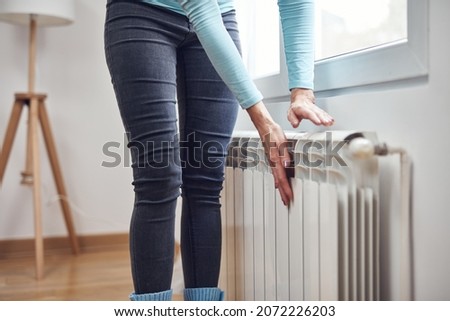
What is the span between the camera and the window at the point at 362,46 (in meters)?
0.80

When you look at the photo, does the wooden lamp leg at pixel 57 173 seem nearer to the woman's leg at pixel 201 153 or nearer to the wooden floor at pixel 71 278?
the wooden floor at pixel 71 278

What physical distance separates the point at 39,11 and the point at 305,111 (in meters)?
1.33

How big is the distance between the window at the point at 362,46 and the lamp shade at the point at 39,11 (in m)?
0.86

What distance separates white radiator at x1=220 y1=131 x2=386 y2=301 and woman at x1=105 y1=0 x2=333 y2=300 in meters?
0.05

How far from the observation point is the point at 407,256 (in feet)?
2.54

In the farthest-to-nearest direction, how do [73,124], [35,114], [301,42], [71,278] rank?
1. [73,124]
2. [35,114]
3. [71,278]
4. [301,42]

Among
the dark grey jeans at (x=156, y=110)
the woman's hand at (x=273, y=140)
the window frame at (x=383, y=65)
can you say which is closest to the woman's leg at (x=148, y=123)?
the dark grey jeans at (x=156, y=110)

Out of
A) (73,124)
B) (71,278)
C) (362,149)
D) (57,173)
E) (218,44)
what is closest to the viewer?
(362,149)

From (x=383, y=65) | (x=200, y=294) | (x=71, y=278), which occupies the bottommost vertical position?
(x=71, y=278)

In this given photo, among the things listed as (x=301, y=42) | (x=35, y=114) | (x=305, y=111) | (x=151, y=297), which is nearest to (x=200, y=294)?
(x=151, y=297)

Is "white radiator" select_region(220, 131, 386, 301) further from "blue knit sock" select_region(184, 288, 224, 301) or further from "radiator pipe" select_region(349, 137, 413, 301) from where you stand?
"blue knit sock" select_region(184, 288, 224, 301)

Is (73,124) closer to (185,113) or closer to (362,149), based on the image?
(185,113)

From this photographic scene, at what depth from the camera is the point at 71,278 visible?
1.83 m
